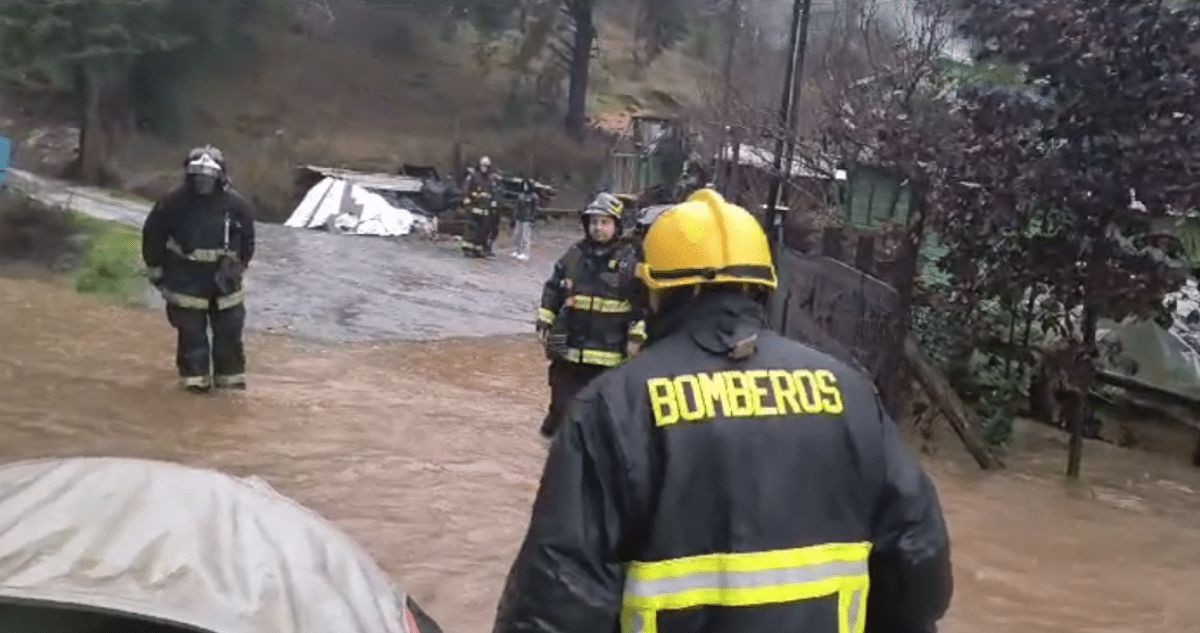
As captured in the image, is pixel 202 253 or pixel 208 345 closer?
pixel 202 253

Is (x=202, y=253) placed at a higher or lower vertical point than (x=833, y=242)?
lower

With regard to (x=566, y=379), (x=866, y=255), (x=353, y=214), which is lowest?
(x=353, y=214)

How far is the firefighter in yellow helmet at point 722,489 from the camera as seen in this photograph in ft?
8.04

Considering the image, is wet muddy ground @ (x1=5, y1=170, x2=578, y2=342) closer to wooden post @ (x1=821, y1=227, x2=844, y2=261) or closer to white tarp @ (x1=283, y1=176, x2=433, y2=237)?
white tarp @ (x1=283, y1=176, x2=433, y2=237)

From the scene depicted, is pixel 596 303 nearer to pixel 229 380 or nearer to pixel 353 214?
pixel 229 380

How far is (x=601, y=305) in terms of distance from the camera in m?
7.70

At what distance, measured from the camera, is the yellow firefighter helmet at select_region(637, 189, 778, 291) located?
2621mm

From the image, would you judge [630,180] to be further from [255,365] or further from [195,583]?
[195,583]

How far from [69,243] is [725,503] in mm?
16833

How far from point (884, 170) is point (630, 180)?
19.6 m

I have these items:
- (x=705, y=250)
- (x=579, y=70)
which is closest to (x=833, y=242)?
(x=705, y=250)

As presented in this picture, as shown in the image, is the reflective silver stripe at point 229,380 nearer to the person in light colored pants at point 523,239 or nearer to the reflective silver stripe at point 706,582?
the reflective silver stripe at point 706,582

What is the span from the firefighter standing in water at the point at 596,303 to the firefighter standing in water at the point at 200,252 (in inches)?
106

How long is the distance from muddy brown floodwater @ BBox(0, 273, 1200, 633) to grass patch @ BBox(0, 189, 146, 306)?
340 centimetres
